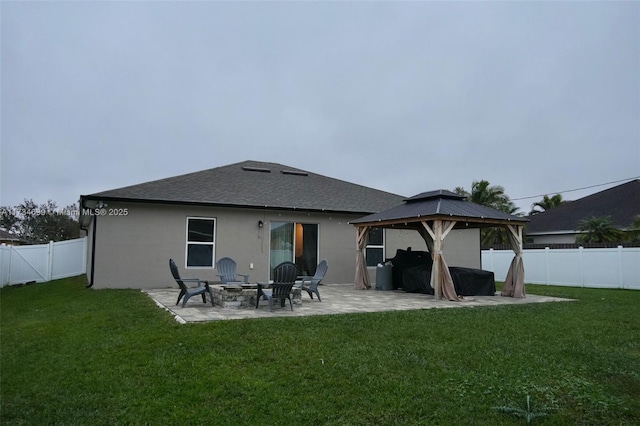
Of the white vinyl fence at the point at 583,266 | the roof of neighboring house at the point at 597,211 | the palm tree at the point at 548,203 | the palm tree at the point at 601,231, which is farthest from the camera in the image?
the palm tree at the point at 548,203

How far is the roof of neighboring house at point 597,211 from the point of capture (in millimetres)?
21438

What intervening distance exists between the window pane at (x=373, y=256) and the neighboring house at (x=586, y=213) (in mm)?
12615

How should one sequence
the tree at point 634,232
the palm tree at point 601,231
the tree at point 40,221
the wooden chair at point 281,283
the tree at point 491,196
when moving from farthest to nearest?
the tree at point 40,221 → the tree at point 491,196 → the palm tree at point 601,231 → the tree at point 634,232 → the wooden chair at point 281,283

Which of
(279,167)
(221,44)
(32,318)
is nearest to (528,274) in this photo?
(279,167)

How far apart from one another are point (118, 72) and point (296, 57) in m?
6.10

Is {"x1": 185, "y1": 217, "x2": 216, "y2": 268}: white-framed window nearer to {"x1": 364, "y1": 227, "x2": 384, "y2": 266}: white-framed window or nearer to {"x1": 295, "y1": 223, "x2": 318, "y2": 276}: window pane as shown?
{"x1": 295, "y1": 223, "x2": 318, "y2": 276}: window pane

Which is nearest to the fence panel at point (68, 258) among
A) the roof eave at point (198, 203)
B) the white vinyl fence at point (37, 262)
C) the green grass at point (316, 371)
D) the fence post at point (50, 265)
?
the white vinyl fence at point (37, 262)

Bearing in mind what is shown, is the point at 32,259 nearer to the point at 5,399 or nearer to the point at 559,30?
the point at 5,399

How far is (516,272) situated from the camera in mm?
11258

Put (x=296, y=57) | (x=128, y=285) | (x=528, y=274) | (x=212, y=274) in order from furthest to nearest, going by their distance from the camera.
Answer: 1. (x=528, y=274)
2. (x=296, y=57)
3. (x=212, y=274)
4. (x=128, y=285)

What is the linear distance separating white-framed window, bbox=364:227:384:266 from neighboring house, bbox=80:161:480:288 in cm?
4

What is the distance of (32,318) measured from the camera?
7.77m

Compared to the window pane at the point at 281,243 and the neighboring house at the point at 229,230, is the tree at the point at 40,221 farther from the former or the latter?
the window pane at the point at 281,243

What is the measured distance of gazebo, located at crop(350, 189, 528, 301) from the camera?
34.4 ft
